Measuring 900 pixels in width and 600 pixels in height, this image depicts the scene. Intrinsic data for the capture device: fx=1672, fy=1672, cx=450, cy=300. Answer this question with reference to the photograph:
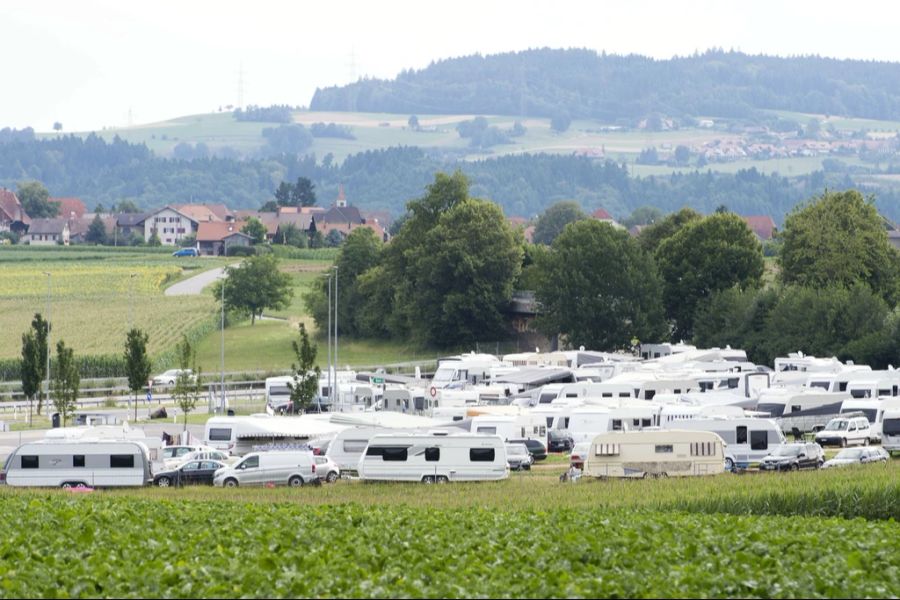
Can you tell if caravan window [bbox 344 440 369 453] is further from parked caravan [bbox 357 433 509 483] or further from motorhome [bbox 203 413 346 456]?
parked caravan [bbox 357 433 509 483]

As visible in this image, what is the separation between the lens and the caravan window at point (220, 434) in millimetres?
48906

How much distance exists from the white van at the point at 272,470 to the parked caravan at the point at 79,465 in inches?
80.4

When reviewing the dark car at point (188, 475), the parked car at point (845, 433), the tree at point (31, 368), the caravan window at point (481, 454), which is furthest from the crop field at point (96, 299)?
the caravan window at point (481, 454)

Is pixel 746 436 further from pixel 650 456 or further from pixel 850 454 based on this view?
pixel 650 456

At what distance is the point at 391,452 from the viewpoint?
4003cm

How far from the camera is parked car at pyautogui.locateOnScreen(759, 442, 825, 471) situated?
41531 mm

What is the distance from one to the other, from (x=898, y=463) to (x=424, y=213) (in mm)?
60086

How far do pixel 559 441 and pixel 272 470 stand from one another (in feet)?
42.8

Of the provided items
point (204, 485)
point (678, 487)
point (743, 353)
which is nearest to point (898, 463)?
point (678, 487)

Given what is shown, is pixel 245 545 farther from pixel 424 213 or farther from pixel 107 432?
pixel 424 213

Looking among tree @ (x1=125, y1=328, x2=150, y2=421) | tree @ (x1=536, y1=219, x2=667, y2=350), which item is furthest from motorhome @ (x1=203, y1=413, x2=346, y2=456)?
tree @ (x1=536, y1=219, x2=667, y2=350)

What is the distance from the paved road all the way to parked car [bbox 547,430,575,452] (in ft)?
241

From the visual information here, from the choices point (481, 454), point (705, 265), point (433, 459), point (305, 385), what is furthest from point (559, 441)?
point (705, 265)

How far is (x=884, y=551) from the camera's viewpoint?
74.3ft
